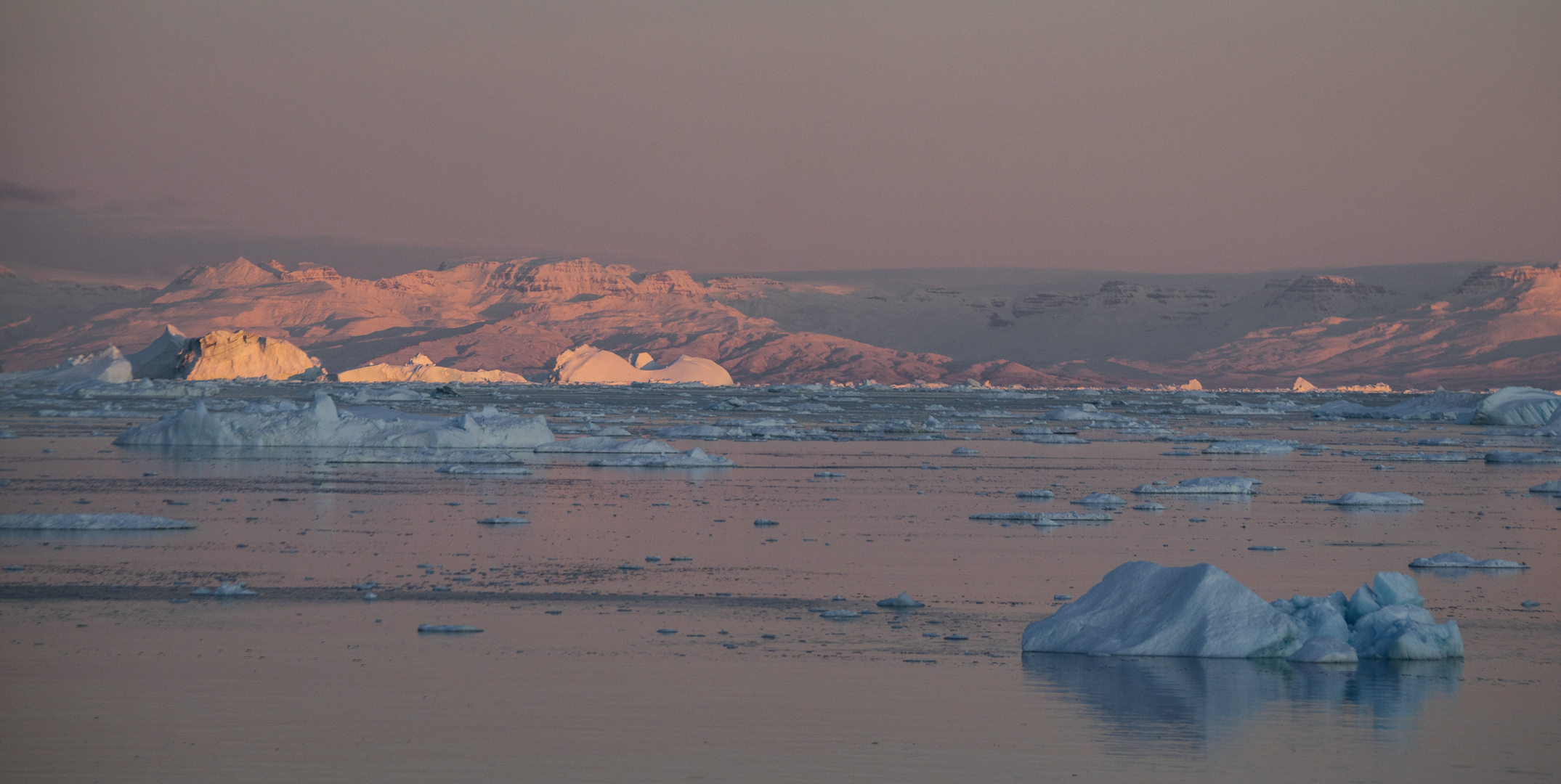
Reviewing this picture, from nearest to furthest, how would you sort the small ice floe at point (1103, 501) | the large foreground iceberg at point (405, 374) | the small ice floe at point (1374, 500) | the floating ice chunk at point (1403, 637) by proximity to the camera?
1. the floating ice chunk at point (1403, 637)
2. the small ice floe at point (1103, 501)
3. the small ice floe at point (1374, 500)
4. the large foreground iceberg at point (405, 374)

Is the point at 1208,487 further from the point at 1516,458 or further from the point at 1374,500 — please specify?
the point at 1516,458

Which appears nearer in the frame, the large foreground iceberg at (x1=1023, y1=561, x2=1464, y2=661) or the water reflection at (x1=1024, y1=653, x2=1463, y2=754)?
the water reflection at (x1=1024, y1=653, x2=1463, y2=754)

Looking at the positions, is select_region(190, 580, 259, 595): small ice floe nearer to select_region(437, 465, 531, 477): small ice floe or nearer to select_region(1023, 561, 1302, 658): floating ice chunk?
select_region(1023, 561, 1302, 658): floating ice chunk

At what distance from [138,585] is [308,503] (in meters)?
7.12

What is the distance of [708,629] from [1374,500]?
1452 cm

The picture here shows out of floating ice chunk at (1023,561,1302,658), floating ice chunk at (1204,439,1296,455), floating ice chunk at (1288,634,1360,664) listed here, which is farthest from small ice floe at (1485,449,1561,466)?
floating ice chunk at (1023,561,1302,658)

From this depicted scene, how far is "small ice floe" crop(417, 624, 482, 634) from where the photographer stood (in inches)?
409

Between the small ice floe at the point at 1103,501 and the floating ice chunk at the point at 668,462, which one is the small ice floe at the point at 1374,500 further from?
the floating ice chunk at the point at 668,462

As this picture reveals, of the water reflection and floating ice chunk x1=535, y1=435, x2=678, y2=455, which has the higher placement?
floating ice chunk x1=535, y1=435, x2=678, y2=455

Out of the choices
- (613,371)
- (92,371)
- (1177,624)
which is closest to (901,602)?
(1177,624)

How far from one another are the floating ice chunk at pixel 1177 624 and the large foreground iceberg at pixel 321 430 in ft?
70.4

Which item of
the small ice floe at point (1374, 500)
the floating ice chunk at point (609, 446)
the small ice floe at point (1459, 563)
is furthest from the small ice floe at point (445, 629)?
the floating ice chunk at point (609, 446)

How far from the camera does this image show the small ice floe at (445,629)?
34.1 feet

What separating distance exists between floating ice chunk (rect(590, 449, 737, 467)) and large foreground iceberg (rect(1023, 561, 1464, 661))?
56.7ft
